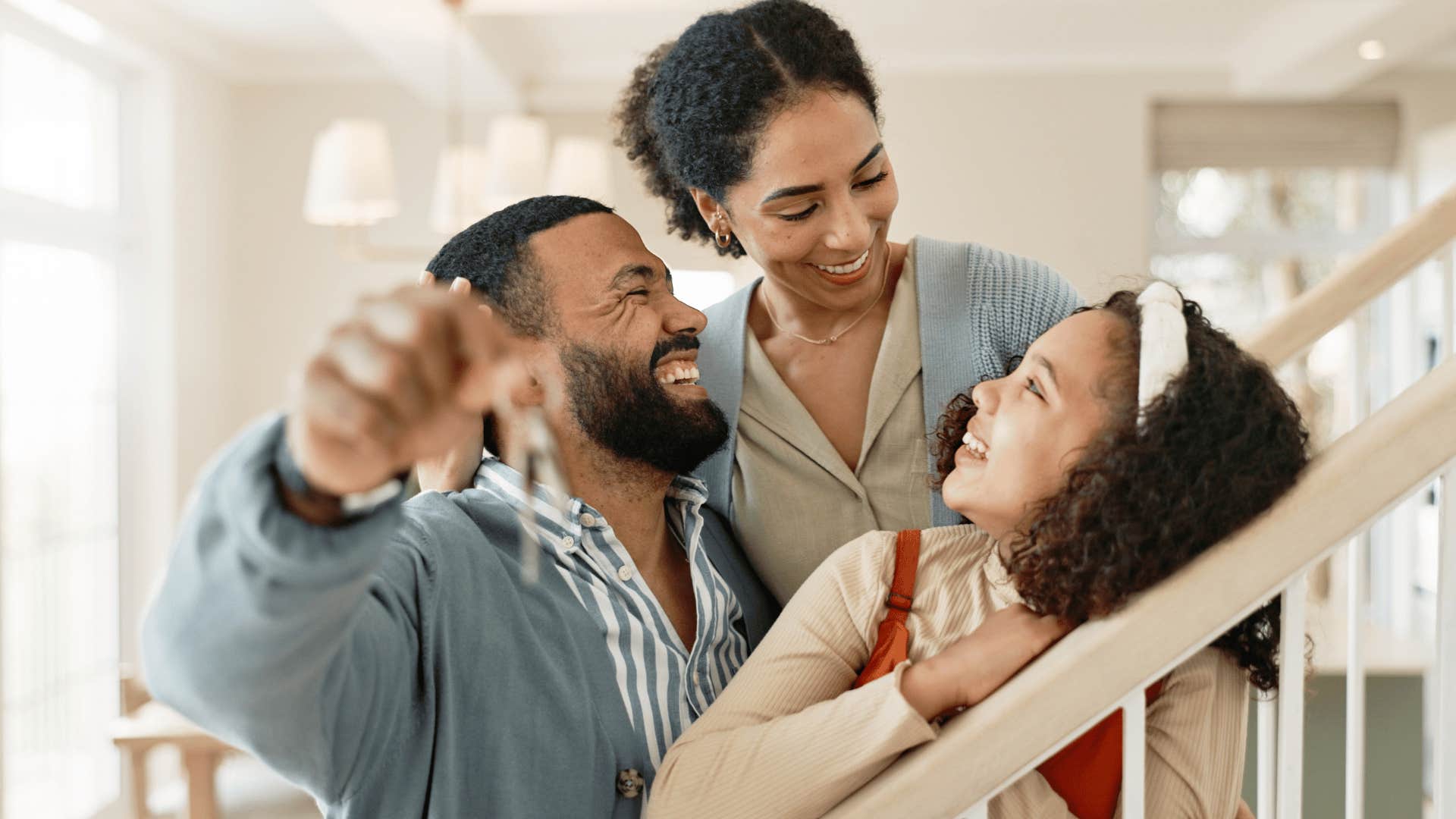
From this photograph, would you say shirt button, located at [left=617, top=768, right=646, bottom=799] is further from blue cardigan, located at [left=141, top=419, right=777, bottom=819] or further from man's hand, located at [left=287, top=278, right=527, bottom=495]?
man's hand, located at [left=287, top=278, right=527, bottom=495]

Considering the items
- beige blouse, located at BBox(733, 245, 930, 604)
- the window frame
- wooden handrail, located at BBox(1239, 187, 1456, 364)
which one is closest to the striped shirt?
beige blouse, located at BBox(733, 245, 930, 604)

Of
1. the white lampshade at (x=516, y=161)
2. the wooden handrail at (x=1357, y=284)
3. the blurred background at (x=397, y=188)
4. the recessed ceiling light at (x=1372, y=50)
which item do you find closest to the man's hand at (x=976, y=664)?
the wooden handrail at (x=1357, y=284)

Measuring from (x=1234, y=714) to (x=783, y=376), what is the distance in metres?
0.74

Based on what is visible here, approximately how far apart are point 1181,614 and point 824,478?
0.68 m

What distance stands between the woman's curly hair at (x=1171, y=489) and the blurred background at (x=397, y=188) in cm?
238

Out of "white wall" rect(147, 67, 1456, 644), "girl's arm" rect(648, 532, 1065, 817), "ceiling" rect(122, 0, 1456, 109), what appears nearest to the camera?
"girl's arm" rect(648, 532, 1065, 817)

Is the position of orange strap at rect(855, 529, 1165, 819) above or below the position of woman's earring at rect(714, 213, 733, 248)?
below

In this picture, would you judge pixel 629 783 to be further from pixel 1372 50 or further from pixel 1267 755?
pixel 1372 50

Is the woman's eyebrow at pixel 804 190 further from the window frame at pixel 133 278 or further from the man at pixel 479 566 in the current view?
the window frame at pixel 133 278

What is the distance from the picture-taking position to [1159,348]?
100cm

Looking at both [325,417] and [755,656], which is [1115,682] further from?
[325,417]

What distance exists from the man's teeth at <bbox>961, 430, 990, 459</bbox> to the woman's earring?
547mm

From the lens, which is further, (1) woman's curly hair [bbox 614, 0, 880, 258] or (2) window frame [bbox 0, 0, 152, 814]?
(2) window frame [bbox 0, 0, 152, 814]

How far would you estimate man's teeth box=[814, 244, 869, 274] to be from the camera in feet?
4.84
